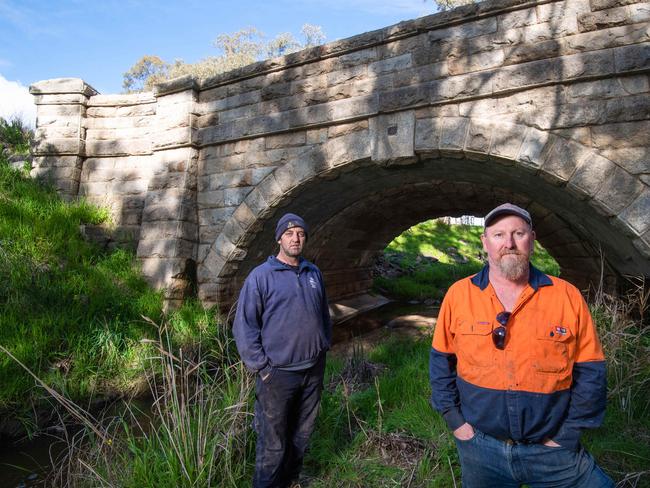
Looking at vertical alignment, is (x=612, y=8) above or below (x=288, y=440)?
above

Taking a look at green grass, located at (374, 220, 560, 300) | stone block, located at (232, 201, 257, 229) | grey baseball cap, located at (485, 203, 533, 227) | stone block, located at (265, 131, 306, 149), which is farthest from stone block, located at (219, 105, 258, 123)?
green grass, located at (374, 220, 560, 300)

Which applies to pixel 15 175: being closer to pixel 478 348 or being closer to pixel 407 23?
pixel 407 23

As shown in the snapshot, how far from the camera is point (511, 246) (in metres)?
1.65

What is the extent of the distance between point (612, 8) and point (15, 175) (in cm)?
806

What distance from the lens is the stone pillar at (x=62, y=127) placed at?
684 centimetres

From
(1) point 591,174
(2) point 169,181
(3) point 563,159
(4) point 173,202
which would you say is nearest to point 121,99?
(2) point 169,181

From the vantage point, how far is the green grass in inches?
442

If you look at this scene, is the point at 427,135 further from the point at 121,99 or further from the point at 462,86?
the point at 121,99

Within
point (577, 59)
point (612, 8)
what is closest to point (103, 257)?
point (577, 59)

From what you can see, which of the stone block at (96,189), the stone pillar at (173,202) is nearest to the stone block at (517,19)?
the stone pillar at (173,202)

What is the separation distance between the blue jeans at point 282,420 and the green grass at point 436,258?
7.78 metres

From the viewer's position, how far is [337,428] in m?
3.26

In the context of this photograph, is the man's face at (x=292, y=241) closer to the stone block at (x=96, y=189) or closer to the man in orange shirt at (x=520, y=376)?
the man in orange shirt at (x=520, y=376)

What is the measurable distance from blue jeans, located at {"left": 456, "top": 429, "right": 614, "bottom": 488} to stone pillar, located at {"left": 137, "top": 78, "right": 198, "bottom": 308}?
497cm
